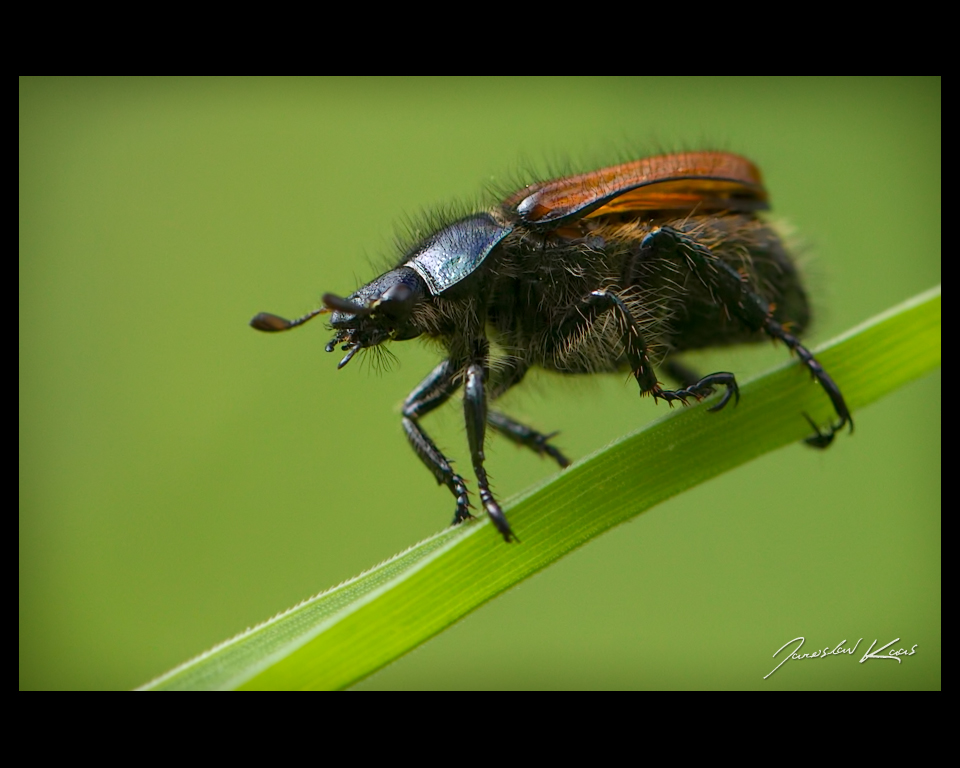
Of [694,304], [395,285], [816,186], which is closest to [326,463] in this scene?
[395,285]

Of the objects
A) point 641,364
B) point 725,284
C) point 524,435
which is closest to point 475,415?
point 641,364

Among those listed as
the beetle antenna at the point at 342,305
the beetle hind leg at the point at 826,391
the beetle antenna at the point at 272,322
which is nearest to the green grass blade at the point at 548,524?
the beetle hind leg at the point at 826,391

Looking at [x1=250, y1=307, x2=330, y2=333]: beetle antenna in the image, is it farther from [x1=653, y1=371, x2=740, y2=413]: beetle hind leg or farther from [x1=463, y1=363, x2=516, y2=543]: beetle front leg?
[x1=653, y1=371, x2=740, y2=413]: beetle hind leg

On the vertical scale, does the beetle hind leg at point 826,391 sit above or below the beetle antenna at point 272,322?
below

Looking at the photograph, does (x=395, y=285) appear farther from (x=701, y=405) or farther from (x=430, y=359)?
(x=701, y=405)

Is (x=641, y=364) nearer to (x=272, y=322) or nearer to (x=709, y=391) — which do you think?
(x=709, y=391)

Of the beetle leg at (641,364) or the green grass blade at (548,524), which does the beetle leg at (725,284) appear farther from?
the beetle leg at (641,364)
